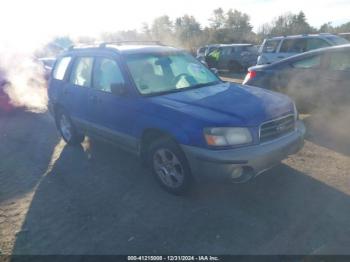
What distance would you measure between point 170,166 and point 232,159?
0.92m

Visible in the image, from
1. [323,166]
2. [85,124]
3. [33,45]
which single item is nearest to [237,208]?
[323,166]

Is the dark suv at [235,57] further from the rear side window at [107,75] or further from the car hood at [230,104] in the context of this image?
the car hood at [230,104]

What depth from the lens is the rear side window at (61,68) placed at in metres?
6.26

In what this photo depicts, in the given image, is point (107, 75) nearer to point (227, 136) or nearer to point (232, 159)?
point (227, 136)

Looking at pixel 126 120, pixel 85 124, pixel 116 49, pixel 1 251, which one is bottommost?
pixel 1 251

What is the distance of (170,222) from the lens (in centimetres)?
372

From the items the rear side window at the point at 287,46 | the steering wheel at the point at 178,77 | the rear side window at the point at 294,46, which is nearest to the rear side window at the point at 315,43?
the rear side window at the point at 294,46

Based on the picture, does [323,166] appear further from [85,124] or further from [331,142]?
[85,124]

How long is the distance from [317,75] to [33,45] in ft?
46.0

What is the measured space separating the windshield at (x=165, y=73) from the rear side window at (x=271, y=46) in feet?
29.7

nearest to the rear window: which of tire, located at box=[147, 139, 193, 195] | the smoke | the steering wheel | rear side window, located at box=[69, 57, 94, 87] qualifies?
the smoke

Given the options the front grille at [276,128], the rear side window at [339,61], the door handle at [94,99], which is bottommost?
the front grille at [276,128]

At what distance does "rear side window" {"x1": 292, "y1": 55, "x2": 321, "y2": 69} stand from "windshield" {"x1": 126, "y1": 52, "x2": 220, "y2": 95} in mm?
2321

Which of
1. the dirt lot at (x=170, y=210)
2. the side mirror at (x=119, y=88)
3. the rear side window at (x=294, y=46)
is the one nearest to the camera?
the dirt lot at (x=170, y=210)
